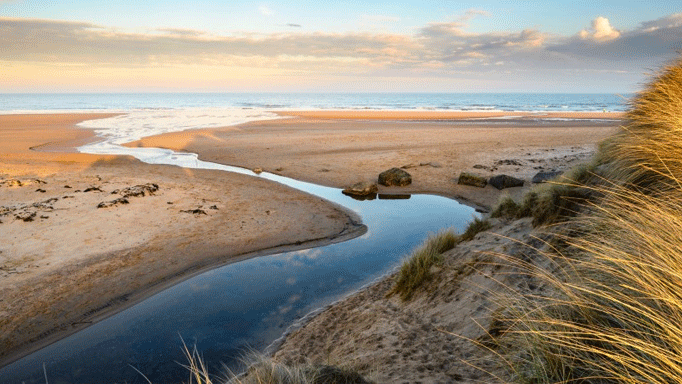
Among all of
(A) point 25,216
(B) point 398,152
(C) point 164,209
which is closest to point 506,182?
(B) point 398,152

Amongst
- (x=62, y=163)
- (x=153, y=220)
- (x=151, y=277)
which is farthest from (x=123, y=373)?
(x=62, y=163)

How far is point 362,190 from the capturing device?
1480 cm

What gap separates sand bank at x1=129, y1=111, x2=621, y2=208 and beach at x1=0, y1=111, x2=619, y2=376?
4.0 inches

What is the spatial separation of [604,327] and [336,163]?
17.5 metres

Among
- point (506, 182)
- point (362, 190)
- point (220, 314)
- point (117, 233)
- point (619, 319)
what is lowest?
point (220, 314)

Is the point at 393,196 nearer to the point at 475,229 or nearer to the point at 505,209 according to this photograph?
the point at 505,209

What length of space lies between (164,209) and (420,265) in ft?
28.5

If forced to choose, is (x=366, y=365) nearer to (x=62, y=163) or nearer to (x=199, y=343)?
(x=199, y=343)

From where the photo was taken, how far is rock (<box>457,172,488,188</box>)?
1494 centimetres

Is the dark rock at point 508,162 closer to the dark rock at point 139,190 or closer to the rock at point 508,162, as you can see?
the rock at point 508,162

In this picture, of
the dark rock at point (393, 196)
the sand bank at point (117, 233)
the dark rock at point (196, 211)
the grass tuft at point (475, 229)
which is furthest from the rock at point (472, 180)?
the dark rock at point (196, 211)

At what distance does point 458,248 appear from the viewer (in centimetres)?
709

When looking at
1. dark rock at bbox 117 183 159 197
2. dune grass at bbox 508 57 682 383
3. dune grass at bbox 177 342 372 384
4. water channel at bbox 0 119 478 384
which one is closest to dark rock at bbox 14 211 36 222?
dark rock at bbox 117 183 159 197

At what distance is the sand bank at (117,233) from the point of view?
714cm
